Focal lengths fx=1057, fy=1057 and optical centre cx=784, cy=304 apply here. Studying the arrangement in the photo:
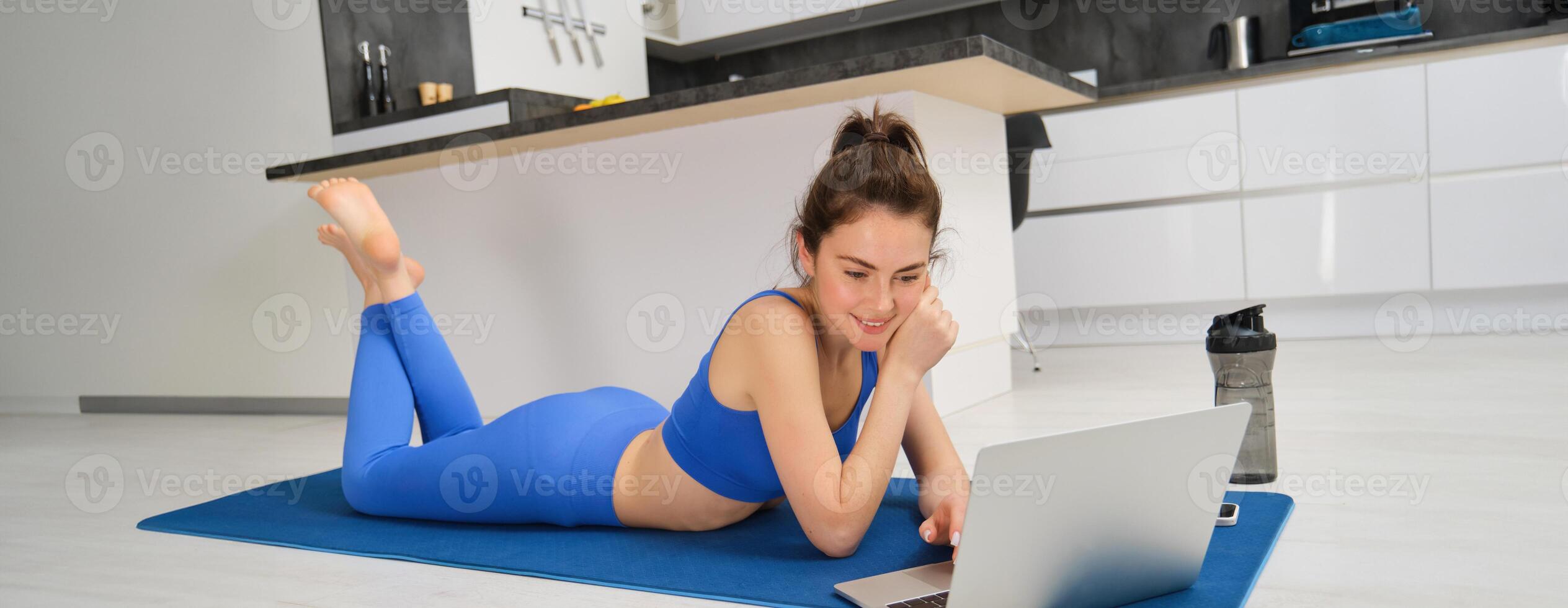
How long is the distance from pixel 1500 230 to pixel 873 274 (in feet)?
10.2

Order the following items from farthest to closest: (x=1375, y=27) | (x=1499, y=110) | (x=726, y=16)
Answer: (x=726, y=16)
(x=1375, y=27)
(x=1499, y=110)

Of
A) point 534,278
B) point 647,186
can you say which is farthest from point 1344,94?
point 534,278

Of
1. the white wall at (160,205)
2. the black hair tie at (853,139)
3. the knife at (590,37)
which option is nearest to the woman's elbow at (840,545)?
the black hair tie at (853,139)

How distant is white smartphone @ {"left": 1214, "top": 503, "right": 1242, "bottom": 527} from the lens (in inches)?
53.8

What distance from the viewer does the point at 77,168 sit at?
3.72 metres

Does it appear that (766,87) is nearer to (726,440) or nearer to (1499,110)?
(726,440)

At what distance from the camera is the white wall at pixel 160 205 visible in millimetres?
3283

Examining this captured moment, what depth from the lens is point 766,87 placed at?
7.07 feet

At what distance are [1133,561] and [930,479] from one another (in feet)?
1.27

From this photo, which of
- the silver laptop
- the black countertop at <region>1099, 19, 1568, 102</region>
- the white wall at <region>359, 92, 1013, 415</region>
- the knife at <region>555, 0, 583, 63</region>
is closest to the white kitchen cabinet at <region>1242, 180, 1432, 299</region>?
the black countertop at <region>1099, 19, 1568, 102</region>

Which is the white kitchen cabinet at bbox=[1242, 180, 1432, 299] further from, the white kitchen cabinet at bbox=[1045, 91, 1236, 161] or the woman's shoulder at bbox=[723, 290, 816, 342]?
the woman's shoulder at bbox=[723, 290, 816, 342]

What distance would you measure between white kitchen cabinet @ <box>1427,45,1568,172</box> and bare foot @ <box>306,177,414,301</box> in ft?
10.5

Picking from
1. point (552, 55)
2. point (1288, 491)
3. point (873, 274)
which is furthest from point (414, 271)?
point (552, 55)

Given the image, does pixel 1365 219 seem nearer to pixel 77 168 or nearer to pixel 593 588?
pixel 593 588
